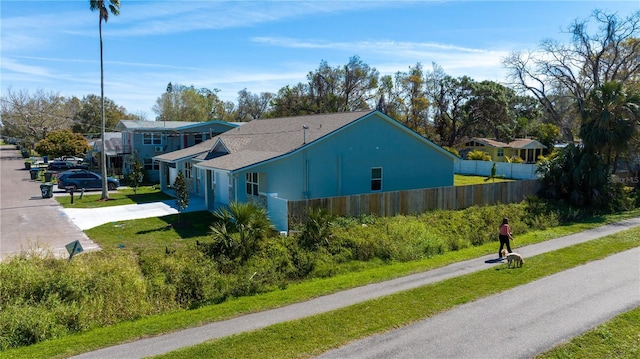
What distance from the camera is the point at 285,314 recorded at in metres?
10.4

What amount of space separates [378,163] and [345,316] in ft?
49.1

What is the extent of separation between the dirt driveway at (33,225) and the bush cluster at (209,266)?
2.92m

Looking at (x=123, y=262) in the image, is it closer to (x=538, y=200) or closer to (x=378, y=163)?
(x=378, y=163)

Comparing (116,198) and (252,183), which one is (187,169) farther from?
(252,183)

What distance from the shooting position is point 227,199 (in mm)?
24391

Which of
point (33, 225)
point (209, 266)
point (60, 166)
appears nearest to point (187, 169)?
point (33, 225)

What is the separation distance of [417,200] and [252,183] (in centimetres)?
845

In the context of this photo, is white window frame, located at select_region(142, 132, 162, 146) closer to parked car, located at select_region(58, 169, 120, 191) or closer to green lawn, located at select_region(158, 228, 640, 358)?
parked car, located at select_region(58, 169, 120, 191)

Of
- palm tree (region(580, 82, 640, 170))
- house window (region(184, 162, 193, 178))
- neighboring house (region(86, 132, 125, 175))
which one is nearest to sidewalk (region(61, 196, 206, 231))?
house window (region(184, 162, 193, 178))

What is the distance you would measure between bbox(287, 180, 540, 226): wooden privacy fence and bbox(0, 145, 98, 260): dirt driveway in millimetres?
8788

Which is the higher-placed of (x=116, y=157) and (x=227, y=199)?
(x=116, y=157)

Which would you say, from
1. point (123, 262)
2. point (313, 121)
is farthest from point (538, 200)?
point (123, 262)

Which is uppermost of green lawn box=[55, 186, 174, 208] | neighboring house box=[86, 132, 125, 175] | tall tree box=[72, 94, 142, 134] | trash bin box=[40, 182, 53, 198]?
tall tree box=[72, 94, 142, 134]

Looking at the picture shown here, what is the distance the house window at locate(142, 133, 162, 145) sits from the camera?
39.9 meters
